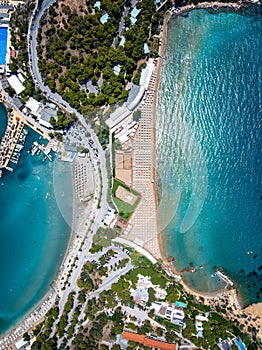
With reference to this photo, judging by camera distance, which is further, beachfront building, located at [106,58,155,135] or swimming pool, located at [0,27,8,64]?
beachfront building, located at [106,58,155,135]

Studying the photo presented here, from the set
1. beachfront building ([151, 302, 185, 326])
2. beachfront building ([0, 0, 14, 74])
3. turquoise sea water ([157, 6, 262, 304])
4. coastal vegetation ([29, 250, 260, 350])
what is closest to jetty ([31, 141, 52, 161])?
beachfront building ([0, 0, 14, 74])

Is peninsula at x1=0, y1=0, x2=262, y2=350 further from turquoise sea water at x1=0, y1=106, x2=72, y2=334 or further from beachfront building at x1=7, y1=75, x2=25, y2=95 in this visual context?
turquoise sea water at x1=0, y1=106, x2=72, y2=334

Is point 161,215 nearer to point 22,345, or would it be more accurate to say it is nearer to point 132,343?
point 132,343

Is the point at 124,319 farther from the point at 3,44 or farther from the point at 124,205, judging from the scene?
the point at 3,44

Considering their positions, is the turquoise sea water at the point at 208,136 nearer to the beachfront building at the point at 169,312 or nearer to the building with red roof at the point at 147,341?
the beachfront building at the point at 169,312

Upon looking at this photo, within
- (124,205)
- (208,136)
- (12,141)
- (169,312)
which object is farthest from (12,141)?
(169,312)

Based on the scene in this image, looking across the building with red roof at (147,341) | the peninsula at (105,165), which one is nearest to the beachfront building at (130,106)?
the peninsula at (105,165)
